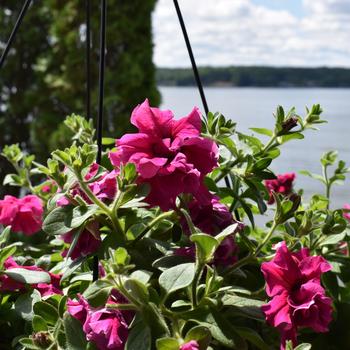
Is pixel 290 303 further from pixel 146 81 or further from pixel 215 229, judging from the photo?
pixel 146 81

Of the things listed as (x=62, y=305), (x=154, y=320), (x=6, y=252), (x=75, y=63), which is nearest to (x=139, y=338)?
(x=154, y=320)

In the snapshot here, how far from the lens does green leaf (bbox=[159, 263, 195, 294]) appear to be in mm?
608

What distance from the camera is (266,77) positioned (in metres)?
10.9

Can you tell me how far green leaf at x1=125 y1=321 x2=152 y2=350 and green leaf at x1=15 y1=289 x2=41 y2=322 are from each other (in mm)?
192

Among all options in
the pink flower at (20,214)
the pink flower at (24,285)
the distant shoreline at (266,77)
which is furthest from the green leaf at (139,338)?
the distant shoreline at (266,77)

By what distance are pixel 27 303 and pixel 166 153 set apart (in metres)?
0.27

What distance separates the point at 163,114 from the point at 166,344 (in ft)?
0.86

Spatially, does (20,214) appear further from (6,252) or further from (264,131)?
(264,131)

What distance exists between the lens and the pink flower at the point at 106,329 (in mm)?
625

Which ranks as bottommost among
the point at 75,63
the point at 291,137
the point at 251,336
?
the point at 251,336

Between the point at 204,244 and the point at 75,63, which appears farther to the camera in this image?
the point at 75,63

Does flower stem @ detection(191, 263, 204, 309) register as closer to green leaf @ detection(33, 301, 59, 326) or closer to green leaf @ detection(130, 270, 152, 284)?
green leaf @ detection(130, 270, 152, 284)

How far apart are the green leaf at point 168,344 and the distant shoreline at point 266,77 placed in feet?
27.9

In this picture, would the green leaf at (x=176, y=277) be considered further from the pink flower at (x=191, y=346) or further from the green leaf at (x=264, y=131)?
the green leaf at (x=264, y=131)
